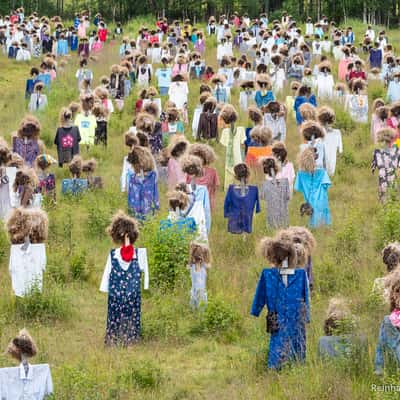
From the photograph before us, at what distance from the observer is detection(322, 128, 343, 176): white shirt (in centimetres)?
1928

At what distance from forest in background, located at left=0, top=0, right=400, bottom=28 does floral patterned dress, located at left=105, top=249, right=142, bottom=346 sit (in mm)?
41053

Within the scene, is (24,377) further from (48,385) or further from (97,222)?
(97,222)

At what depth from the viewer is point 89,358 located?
11.4 metres

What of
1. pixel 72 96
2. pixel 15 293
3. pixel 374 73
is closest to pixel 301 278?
pixel 15 293

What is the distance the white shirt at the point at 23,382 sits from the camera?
9555mm

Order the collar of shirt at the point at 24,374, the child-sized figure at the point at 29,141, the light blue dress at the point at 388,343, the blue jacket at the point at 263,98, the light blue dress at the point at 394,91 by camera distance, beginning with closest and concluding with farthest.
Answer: the light blue dress at the point at 388,343 → the collar of shirt at the point at 24,374 → the child-sized figure at the point at 29,141 → the blue jacket at the point at 263,98 → the light blue dress at the point at 394,91

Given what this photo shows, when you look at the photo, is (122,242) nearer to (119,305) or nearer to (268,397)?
(119,305)

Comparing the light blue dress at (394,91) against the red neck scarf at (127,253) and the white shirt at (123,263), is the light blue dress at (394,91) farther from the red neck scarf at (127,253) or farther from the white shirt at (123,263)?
the red neck scarf at (127,253)

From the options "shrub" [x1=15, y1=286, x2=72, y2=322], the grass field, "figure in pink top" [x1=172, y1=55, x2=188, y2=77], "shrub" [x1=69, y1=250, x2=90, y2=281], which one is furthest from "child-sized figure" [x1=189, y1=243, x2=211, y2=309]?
"figure in pink top" [x1=172, y1=55, x2=188, y2=77]

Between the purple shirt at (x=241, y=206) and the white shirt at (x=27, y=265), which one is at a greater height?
the purple shirt at (x=241, y=206)

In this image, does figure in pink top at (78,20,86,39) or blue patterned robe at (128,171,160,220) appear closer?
blue patterned robe at (128,171,160,220)

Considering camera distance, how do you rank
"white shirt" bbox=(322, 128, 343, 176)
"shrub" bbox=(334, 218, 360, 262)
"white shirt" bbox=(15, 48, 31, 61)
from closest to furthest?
"shrub" bbox=(334, 218, 360, 262) → "white shirt" bbox=(322, 128, 343, 176) → "white shirt" bbox=(15, 48, 31, 61)

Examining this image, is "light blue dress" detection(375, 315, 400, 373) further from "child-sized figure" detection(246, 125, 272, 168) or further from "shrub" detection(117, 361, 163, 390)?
"child-sized figure" detection(246, 125, 272, 168)

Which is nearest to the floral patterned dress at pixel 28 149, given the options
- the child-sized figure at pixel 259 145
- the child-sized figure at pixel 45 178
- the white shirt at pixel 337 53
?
the child-sized figure at pixel 45 178
